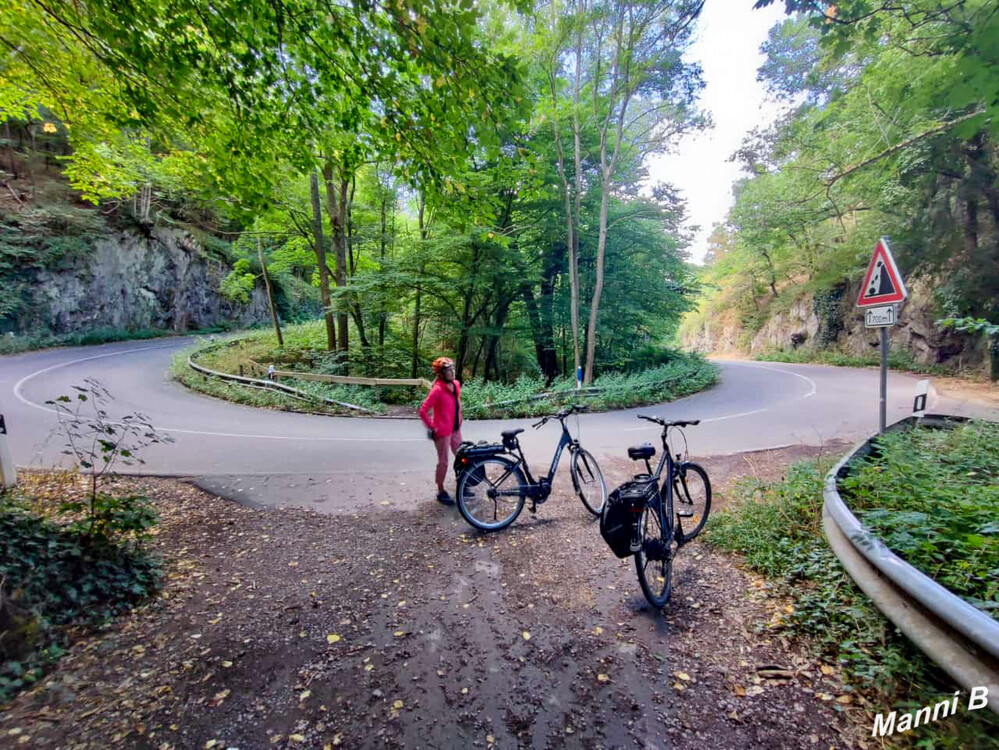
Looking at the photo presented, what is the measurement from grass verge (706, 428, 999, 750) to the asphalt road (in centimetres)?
291

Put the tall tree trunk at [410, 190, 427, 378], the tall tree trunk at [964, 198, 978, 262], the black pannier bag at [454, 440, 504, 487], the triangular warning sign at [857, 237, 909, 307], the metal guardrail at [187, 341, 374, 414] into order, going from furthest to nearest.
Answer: the tall tree trunk at [410, 190, 427, 378] < the tall tree trunk at [964, 198, 978, 262] < the metal guardrail at [187, 341, 374, 414] < the triangular warning sign at [857, 237, 909, 307] < the black pannier bag at [454, 440, 504, 487]

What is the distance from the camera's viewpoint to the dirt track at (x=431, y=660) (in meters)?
2.10

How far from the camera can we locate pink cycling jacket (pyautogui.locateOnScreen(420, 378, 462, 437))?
4.77 m

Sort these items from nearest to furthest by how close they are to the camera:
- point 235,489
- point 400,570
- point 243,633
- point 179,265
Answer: point 243,633 → point 400,570 → point 235,489 → point 179,265

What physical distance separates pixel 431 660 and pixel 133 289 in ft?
94.1

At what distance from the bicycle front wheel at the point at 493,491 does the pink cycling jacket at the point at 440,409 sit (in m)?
0.70

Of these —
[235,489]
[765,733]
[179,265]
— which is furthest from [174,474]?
[179,265]

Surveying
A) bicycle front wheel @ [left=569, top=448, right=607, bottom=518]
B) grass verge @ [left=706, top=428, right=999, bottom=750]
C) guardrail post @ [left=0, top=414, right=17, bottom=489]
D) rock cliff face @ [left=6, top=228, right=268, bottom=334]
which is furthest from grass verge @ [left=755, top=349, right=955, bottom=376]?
rock cliff face @ [left=6, top=228, right=268, bottom=334]

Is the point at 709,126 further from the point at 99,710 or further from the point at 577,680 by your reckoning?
the point at 99,710

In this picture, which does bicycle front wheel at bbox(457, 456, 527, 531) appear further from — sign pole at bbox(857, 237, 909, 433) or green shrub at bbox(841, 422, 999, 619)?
sign pole at bbox(857, 237, 909, 433)

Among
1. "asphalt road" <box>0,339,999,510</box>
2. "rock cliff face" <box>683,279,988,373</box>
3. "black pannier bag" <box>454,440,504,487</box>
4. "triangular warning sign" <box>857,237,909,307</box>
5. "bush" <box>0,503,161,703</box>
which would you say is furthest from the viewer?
"rock cliff face" <box>683,279,988,373</box>

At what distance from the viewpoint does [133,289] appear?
22.9 m

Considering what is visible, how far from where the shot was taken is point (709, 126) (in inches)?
558

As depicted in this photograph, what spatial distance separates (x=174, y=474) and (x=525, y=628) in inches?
219
